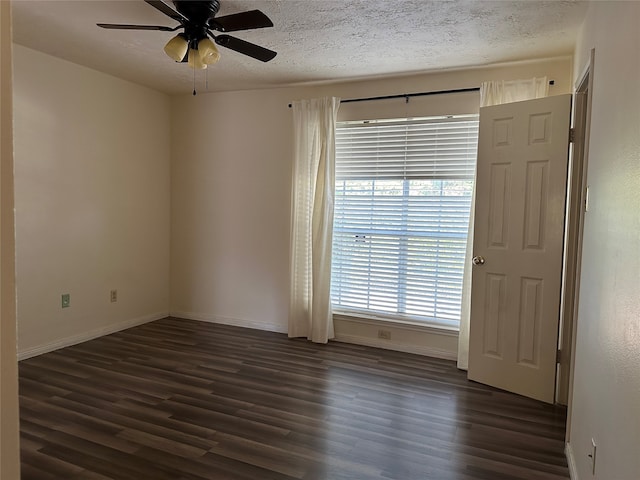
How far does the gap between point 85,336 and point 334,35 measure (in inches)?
141

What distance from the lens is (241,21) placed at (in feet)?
8.14

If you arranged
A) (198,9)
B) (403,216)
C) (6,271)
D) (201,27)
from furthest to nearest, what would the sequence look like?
(403,216) < (201,27) < (198,9) < (6,271)

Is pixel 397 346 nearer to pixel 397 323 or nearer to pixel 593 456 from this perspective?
pixel 397 323

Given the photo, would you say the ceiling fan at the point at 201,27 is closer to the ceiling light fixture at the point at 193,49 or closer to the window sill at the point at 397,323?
the ceiling light fixture at the point at 193,49

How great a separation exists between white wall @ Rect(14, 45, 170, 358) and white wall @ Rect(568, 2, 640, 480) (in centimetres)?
406

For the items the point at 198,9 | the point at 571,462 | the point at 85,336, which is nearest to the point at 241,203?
the point at 85,336

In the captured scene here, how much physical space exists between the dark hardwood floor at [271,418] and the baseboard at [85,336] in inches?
3.7

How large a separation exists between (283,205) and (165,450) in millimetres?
2731

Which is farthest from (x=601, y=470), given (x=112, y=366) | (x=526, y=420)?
(x=112, y=366)

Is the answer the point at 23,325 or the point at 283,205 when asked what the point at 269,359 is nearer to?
the point at 283,205

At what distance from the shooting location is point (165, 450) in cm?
235

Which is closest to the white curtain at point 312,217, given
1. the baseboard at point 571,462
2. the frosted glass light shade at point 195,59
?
the frosted glass light shade at point 195,59

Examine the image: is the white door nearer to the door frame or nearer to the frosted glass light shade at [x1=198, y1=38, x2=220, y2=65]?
the door frame

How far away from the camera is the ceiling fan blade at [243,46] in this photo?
2672 millimetres
